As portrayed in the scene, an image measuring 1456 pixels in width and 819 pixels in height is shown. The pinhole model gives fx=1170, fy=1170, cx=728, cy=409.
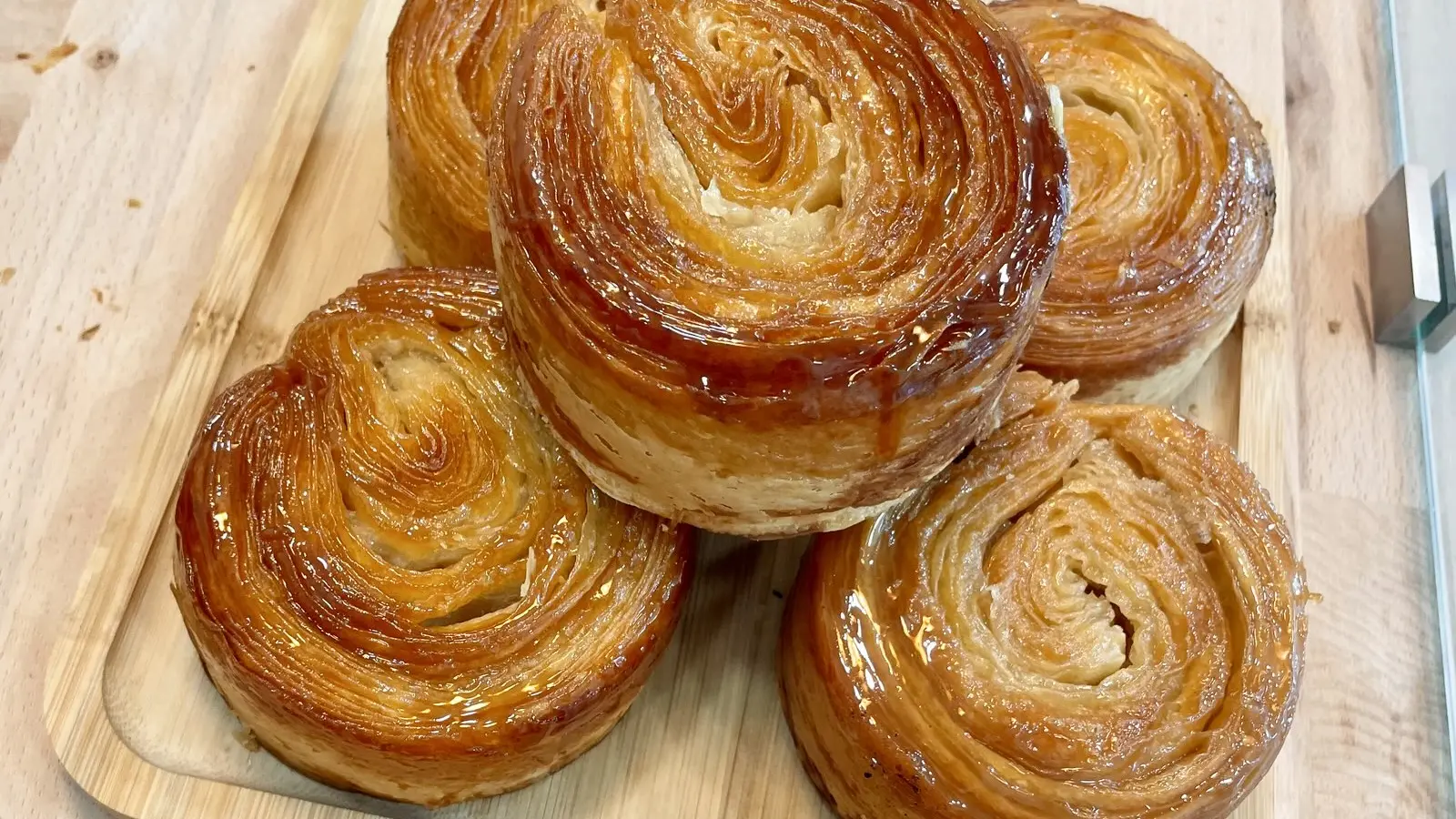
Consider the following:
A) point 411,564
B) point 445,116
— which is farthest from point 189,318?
point 411,564

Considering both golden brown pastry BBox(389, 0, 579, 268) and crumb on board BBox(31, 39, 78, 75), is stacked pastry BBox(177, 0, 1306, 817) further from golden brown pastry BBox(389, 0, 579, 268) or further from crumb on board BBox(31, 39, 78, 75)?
crumb on board BBox(31, 39, 78, 75)

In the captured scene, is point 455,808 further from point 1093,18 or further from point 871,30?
point 1093,18

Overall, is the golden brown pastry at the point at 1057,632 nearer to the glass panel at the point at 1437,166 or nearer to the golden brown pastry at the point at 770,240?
the golden brown pastry at the point at 770,240

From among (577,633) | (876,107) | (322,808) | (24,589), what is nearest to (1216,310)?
(876,107)

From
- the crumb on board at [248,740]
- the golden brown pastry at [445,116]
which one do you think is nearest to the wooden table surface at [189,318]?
the crumb on board at [248,740]

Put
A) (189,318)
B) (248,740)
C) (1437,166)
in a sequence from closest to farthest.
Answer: (248,740)
(189,318)
(1437,166)

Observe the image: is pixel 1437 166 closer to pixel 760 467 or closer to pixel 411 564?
pixel 760 467

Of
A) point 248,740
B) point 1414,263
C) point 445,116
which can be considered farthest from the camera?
point 1414,263

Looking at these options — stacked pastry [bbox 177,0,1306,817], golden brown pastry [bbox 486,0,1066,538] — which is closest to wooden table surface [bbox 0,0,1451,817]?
stacked pastry [bbox 177,0,1306,817]
